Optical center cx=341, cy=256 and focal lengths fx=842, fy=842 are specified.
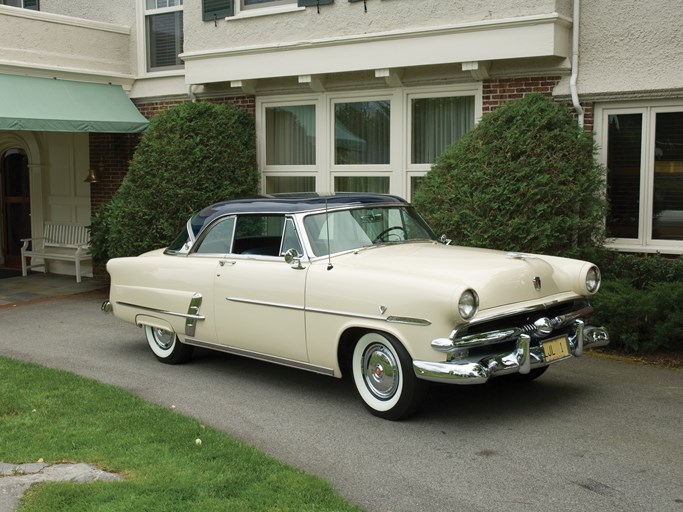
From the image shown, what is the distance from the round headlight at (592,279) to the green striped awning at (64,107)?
8479mm

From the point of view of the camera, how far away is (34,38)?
1319cm

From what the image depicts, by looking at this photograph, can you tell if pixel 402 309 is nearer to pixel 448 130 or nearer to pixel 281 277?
pixel 281 277

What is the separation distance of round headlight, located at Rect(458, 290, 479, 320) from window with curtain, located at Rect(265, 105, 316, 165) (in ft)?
23.0

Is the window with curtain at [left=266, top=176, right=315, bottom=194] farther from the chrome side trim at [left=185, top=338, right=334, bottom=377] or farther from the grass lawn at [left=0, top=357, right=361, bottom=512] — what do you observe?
the grass lawn at [left=0, top=357, right=361, bottom=512]

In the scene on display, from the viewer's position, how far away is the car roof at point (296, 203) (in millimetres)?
7016

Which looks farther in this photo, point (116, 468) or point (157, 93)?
point (157, 93)

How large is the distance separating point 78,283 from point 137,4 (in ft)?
15.9

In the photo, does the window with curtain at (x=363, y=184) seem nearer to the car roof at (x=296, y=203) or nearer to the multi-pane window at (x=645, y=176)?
the multi-pane window at (x=645, y=176)

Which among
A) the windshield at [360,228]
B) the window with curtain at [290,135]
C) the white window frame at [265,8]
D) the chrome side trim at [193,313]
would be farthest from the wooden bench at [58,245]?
the windshield at [360,228]

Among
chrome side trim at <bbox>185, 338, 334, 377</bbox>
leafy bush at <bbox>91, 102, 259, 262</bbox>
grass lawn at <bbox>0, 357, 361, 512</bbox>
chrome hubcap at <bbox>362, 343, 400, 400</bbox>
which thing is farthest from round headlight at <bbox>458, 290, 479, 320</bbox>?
leafy bush at <bbox>91, 102, 259, 262</bbox>

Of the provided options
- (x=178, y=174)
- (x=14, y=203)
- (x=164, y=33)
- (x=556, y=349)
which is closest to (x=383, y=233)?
(x=556, y=349)

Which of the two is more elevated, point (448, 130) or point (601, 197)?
point (448, 130)

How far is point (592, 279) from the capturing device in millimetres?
6668

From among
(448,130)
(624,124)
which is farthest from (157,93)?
(624,124)
